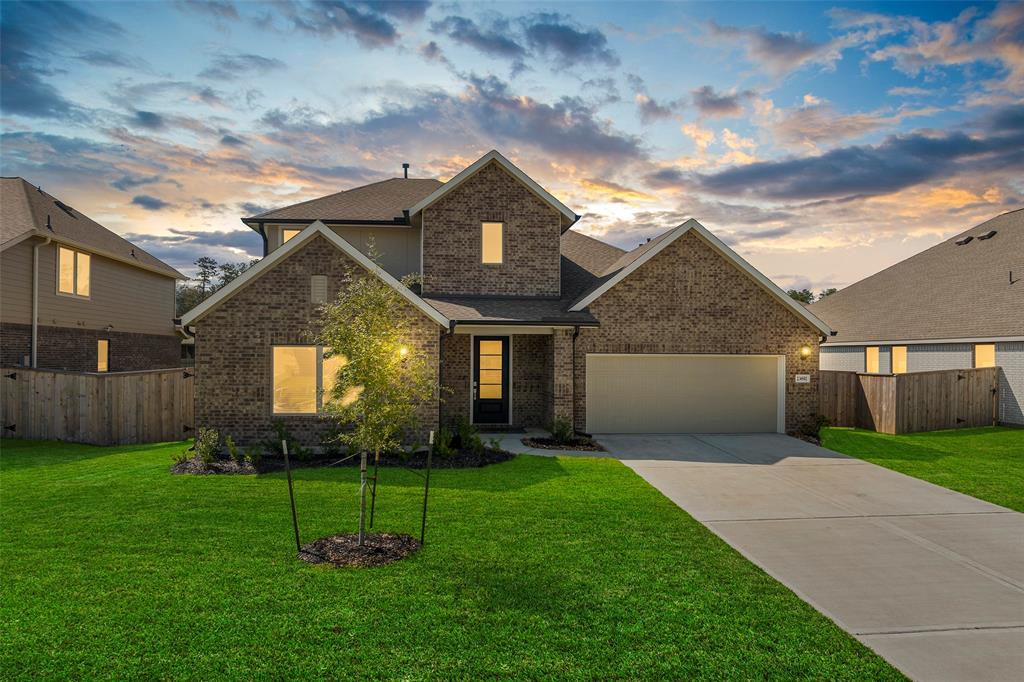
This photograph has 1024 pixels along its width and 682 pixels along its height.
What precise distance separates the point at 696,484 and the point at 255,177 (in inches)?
688

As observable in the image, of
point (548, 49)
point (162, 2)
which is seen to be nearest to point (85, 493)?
point (162, 2)

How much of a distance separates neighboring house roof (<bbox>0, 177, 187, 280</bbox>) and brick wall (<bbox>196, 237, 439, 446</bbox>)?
28.8 ft

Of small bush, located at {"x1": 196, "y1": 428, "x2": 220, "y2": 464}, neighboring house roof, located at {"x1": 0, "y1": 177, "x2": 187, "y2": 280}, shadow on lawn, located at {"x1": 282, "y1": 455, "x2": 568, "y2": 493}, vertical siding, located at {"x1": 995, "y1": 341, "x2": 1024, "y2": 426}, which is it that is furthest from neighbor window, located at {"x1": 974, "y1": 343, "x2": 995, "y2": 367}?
neighboring house roof, located at {"x1": 0, "y1": 177, "x2": 187, "y2": 280}

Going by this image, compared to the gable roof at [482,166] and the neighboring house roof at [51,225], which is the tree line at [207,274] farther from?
the gable roof at [482,166]

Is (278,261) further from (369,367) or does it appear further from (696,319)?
(696,319)

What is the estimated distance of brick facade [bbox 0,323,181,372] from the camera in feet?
53.3

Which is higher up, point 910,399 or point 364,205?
point 364,205

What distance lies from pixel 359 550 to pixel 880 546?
20.5ft

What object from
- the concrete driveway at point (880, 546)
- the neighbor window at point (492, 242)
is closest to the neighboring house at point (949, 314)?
the concrete driveway at point (880, 546)

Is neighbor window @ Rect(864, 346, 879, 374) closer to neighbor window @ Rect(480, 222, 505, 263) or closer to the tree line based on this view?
neighbor window @ Rect(480, 222, 505, 263)

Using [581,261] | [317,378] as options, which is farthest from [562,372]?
[317,378]

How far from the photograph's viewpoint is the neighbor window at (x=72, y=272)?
18250 mm

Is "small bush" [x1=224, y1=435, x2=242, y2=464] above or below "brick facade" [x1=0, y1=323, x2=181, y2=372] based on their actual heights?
below

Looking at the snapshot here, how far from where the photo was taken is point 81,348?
19031 mm
